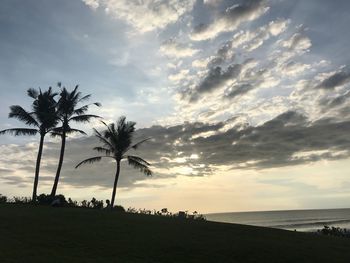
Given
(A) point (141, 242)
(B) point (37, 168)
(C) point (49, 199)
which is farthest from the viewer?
(B) point (37, 168)

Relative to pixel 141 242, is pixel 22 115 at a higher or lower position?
higher

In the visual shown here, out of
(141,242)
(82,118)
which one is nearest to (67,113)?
(82,118)

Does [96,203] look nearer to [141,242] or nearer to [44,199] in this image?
[44,199]

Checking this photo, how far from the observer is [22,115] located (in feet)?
161

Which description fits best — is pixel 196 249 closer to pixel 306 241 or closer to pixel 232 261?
pixel 232 261

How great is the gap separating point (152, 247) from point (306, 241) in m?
12.2

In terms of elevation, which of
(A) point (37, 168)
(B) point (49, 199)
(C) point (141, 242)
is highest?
(A) point (37, 168)

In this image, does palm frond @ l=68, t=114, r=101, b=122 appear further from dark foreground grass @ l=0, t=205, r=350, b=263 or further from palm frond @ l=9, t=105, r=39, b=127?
dark foreground grass @ l=0, t=205, r=350, b=263

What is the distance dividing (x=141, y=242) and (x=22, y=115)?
31.1 m

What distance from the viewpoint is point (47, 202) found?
146 ft

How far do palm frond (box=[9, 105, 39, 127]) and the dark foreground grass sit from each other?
1792cm

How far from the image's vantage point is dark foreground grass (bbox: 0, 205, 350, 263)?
20453mm

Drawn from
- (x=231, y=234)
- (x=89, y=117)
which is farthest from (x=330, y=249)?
(x=89, y=117)

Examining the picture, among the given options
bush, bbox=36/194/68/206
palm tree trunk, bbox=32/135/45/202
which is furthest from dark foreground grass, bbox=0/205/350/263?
palm tree trunk, bbox=32/135/45/202
